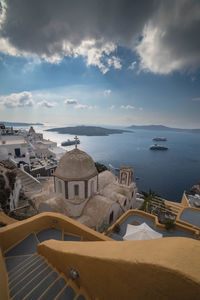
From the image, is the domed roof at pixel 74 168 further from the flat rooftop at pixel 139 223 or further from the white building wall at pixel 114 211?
the flat rooftop at pixel 139 223

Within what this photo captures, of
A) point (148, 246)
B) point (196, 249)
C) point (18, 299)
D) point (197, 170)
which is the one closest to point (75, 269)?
point (18, 299)

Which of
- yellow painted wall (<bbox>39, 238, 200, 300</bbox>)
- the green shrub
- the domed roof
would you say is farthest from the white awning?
the green shrub

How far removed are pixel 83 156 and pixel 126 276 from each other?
11.5 m

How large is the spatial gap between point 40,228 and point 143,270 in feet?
20.3

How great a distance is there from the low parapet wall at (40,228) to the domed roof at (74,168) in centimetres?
605

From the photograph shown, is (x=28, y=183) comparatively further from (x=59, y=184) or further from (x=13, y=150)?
(x=13, y=150)

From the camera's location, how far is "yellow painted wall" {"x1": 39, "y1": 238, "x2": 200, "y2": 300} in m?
1.40

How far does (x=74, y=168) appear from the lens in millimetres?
12523

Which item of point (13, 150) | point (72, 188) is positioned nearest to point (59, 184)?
point (72, 188)


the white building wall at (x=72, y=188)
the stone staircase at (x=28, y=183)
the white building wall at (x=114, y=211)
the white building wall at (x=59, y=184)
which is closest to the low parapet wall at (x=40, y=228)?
the white building wall at (x=72, y=188)

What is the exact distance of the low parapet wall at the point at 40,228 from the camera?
5.03 metres

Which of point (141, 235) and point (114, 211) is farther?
point (114, 211)

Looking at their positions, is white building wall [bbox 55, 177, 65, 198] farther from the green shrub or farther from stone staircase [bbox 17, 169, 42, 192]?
the green shrub

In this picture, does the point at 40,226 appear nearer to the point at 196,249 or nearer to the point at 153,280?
the point at 153,280
